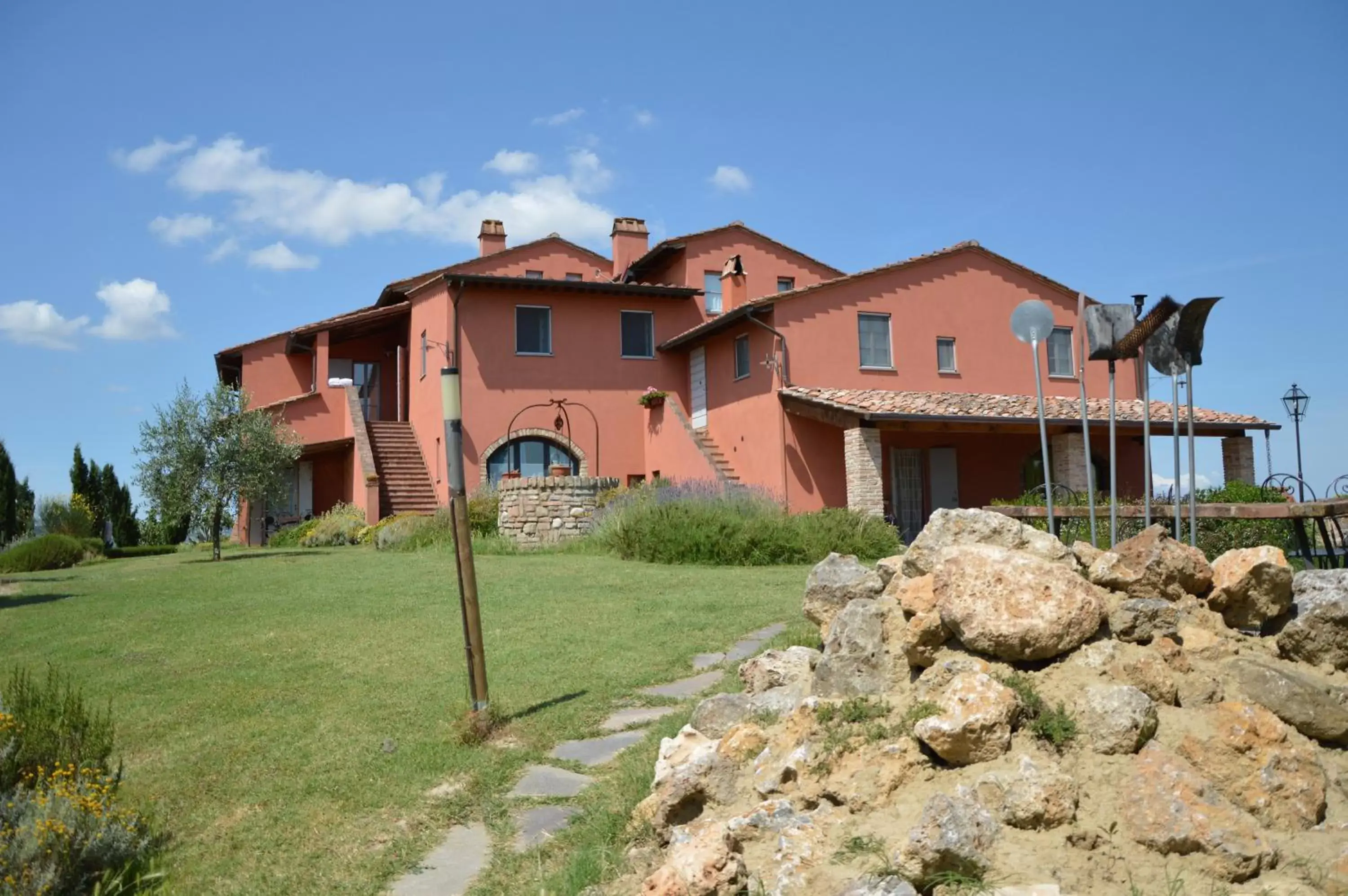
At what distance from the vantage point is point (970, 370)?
22312 mm

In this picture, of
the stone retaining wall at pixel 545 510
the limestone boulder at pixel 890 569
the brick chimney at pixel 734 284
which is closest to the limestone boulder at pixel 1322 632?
the limestone boulder at pixel 890 569

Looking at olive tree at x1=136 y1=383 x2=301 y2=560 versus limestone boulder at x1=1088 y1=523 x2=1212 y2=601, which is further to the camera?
olive tree at x1=136 y1=383 x2=301 y2=560

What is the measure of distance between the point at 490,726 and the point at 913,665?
275 centimetres

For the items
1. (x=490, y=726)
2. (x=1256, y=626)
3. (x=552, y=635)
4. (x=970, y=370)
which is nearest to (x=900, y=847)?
(x=1256, y=626)

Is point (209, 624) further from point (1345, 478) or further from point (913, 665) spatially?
point (1345, 478)

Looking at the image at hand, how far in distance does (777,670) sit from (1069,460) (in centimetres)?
1630

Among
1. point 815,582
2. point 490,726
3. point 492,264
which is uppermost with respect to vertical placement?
point 492,264

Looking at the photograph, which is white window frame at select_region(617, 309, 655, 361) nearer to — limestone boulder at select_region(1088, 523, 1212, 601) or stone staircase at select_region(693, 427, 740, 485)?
stone staircase at select_region(693, 427, 740, 485)

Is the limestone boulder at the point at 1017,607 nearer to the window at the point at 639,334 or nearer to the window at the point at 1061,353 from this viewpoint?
the window at the point at 1061,353

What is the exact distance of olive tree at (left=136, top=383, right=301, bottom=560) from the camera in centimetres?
1991

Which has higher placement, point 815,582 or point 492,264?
point 492,264

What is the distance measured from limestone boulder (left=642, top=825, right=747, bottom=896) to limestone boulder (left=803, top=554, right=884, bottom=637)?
1.90 m

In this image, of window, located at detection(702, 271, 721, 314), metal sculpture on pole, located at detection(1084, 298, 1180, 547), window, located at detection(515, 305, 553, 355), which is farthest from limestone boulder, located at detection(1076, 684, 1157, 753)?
window, located at detection(702, 271, 721, 314)

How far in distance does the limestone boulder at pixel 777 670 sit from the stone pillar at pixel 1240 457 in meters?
20.5
